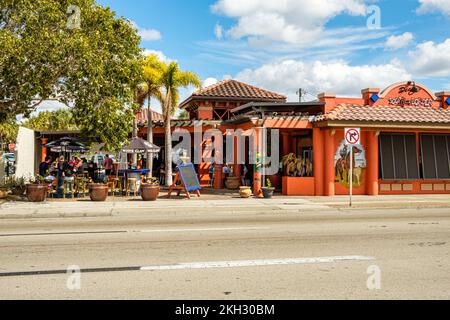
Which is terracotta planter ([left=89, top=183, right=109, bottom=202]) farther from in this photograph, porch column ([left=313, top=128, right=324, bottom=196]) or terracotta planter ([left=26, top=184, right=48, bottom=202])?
porch column ([left=313, top=128, right=324, bottom=196])

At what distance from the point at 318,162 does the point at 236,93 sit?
10889 millimetres

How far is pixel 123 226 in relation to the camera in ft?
38.4

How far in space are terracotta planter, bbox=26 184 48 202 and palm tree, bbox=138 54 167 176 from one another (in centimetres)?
776

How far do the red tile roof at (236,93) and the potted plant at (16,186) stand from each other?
11.7m

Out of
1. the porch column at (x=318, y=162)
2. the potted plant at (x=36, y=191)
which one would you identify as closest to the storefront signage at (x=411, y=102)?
the porch column at (x=318, y=162)

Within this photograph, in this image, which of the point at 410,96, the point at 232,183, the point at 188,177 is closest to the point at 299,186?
the point at 232,183

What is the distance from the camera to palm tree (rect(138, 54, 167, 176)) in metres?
24.0

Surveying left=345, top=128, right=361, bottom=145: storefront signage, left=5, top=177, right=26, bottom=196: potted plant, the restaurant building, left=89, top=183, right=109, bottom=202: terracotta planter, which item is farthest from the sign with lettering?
left=5, top=177, right=26, bottom=196: potted plant

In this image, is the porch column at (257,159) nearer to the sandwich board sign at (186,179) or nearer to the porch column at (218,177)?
the sandwich board sign at (186,179)

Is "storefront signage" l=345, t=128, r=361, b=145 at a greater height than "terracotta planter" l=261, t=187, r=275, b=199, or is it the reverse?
"storefront signage" l=345, t=128, r=361, b=145

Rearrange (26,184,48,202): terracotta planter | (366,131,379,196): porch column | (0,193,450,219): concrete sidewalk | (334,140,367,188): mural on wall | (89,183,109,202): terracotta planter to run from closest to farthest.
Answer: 1. (0,193,450,219): concrete sidewalk
2. (26,184,48,202): terracotta planter
3. (89,183,109,202): terracotta planter
4. (334,140,367,188): mural on wall
5. (366,131,379,196): porch column

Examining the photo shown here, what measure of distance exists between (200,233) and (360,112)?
1301 centimetres
